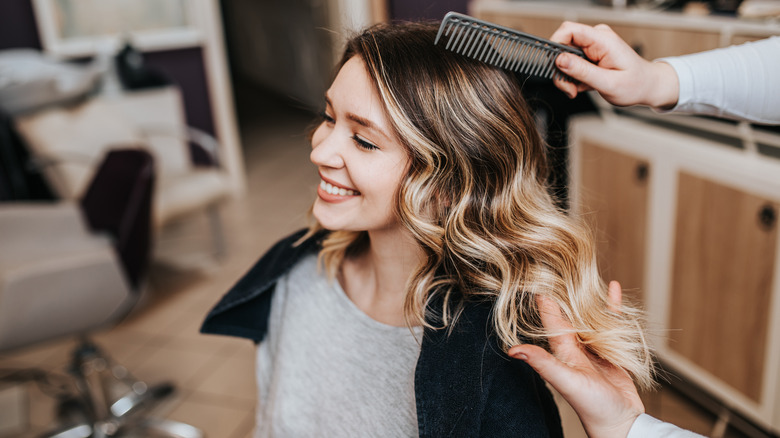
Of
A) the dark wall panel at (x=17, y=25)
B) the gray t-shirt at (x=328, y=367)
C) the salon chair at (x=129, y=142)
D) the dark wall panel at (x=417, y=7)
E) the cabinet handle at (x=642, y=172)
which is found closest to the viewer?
the gray t-shirt at (x=328, y=367)

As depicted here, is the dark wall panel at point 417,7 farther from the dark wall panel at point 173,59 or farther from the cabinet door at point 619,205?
the cabinet door at point 619,205

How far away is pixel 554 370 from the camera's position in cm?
75

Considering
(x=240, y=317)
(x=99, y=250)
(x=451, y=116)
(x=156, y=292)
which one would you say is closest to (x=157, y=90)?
(x=156, y=292)

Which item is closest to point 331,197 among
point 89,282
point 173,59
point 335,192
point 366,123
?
point 335,192

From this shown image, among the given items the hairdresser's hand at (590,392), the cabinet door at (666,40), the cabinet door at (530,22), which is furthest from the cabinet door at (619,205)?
the hairdresser's hand at (590,392)

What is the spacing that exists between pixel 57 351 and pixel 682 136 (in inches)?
105

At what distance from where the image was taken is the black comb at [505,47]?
834 millimetres

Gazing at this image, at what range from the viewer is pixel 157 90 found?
372 cm

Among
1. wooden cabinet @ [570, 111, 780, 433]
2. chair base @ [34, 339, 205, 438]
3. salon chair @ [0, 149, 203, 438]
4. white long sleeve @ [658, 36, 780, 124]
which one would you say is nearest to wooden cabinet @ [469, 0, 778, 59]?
wooden cabinet @ [570, 111, 780, 433]

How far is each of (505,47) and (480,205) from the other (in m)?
0.25

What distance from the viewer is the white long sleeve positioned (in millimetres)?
958

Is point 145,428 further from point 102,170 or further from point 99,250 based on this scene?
point 102,170

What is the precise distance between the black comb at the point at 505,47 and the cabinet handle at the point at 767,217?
109cm

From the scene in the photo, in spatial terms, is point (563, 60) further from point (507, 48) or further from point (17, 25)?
point (17, 25)
